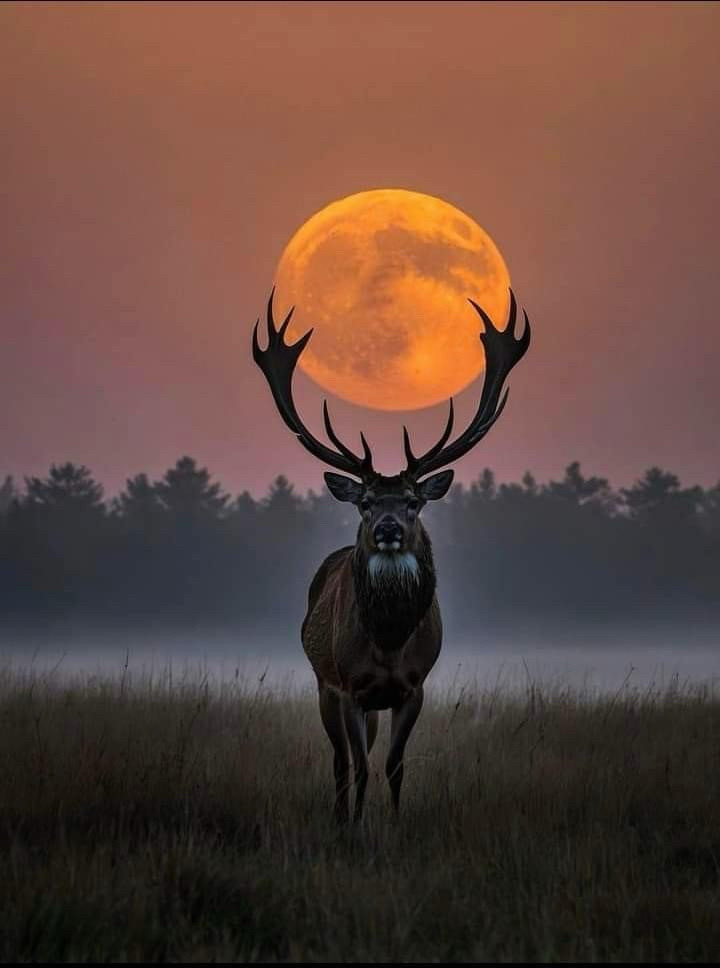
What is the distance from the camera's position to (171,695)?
13.3 metres

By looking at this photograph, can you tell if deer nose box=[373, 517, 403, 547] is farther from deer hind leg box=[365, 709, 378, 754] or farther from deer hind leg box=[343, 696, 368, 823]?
deer hind leg box=[365, 709, 378, 754]

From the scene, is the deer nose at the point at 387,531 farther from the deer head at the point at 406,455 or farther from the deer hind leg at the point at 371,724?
the deer hind leg at the point at 371,724

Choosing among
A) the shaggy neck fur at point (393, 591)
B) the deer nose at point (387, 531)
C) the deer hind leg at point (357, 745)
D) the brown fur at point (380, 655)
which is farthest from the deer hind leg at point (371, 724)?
the deer nose at point (387, 531)

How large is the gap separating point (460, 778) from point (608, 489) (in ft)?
194

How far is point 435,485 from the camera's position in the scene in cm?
884

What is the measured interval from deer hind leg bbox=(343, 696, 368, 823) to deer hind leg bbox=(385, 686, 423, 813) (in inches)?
5.7

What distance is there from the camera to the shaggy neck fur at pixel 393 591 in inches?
338

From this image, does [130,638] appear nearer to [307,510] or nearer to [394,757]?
[307,510]

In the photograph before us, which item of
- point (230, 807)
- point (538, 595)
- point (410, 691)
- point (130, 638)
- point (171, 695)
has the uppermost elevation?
point (538, 595)

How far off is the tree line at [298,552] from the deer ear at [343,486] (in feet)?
169

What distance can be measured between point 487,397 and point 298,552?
6214 cm

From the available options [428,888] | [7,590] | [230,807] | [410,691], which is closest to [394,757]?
[410,691]

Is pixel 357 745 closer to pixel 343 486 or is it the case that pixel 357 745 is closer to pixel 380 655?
pixel 380 655

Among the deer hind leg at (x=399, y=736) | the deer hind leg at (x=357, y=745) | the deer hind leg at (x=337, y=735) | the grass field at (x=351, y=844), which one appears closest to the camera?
the grass field at (x=351, y=844)
